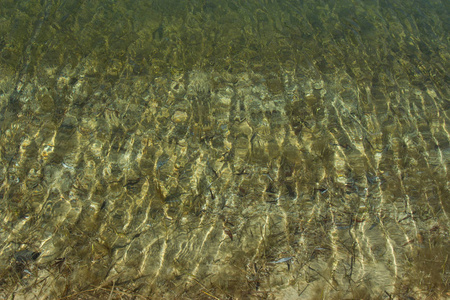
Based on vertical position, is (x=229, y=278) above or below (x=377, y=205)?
below

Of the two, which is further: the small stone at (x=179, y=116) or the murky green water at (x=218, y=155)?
the small stone at (x=179, y=116)

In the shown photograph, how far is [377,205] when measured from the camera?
294 cm

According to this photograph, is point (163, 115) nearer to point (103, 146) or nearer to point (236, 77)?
point (103, 146)

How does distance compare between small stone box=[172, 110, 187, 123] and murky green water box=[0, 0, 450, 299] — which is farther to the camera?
small stone box=[172, 110, 187, 123]

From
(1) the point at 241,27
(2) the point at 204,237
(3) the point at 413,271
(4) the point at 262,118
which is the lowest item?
(2) the point at 204,237

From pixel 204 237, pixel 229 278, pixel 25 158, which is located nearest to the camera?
pixel 229 278

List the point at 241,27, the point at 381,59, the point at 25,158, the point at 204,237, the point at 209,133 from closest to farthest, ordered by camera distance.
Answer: the point at 204,237, the point at 25,158, the point at 209,133, the point at 381,59, the point at 241,27

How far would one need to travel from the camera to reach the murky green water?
2643mm

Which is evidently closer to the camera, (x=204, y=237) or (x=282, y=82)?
(x=204, y=237)

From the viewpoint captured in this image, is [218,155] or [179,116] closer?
[218,155]

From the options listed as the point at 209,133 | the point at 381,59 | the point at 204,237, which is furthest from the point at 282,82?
the point at 204,237

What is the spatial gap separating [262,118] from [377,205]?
1382 mm

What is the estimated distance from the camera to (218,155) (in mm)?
3232

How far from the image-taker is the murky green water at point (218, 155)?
2643 mm
